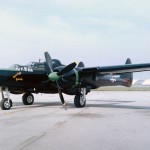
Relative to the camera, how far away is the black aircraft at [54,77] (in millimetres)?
17250

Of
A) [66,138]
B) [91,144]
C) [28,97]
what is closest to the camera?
[91,144]

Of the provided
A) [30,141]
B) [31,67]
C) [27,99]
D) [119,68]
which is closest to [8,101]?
[31,67]

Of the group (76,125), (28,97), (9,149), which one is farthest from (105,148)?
(28,97)

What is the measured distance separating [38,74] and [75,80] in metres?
2.39

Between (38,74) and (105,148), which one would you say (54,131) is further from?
(38,74)

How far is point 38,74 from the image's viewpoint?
1831cm

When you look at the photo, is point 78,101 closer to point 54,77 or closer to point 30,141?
point 54,77

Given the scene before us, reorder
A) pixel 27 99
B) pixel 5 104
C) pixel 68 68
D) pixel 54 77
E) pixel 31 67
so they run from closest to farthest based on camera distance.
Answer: pixel 5 104
pixel 54 77
pixel 68 68
pixel 31 67
pixel 27 99

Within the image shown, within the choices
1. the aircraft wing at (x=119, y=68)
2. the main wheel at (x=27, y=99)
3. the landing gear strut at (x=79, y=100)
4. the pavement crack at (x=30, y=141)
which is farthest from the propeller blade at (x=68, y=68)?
the pavement crack at (x=30, y=141)

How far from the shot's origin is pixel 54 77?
17.2 metres

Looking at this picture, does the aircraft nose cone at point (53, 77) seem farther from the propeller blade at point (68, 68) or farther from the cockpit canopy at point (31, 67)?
the cockpit canopy at point (31, 67)

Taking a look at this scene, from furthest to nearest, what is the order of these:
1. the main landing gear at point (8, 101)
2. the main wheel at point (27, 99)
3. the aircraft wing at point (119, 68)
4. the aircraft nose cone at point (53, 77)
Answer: the main wheel at point (27, 99) → the aircraft nose cone at point (53, 77) → the main landing gear at point (8, 101) → the aircraft wing at point (119, 68)

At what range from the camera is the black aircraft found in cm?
1725

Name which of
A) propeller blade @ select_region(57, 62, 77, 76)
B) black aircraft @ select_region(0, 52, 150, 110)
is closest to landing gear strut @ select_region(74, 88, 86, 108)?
black aircraft @ select_region(0, 52, 150, 110)
